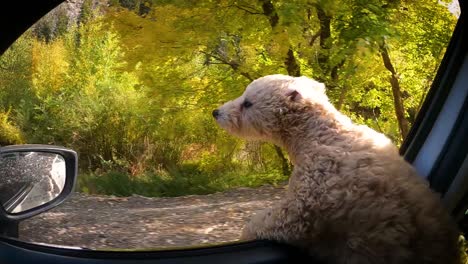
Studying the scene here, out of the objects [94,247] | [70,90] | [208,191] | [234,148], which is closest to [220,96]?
[234,148]

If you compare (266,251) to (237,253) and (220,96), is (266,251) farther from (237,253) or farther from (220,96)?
(220,96)

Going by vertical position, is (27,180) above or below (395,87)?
below

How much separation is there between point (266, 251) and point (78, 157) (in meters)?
0.52

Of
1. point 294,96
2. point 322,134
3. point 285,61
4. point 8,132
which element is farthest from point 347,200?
point 8,132

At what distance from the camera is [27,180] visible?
4.85 feet

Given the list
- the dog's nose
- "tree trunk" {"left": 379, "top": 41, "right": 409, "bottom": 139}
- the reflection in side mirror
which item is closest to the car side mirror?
the reflection in side mirror

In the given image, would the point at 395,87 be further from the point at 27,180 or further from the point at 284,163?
the point at 27,180

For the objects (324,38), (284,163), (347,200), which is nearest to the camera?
(347,200)

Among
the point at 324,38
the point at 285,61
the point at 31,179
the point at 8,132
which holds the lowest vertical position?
the point at 31,179

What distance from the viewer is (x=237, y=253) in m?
1.35

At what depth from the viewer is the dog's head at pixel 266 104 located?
1.49 m

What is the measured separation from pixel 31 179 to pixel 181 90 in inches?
20.5

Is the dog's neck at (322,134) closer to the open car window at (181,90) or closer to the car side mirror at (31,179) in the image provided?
the open car window at (181,90)

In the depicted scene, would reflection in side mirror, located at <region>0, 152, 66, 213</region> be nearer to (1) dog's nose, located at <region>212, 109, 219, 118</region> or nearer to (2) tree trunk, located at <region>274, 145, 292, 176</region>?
(1) dog's nose, located at <region>212, 109, 219, 118</region>
